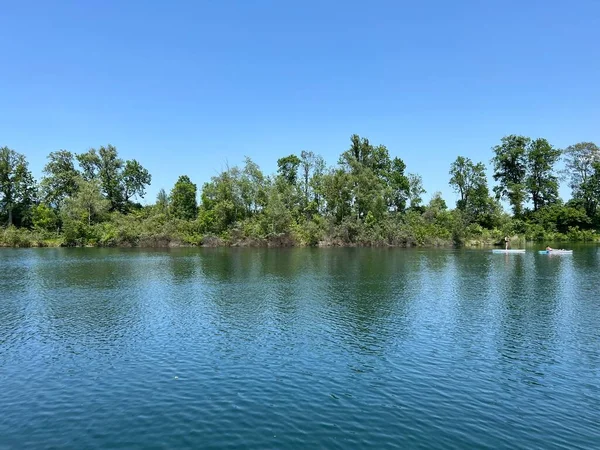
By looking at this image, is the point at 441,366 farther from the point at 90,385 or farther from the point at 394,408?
the point at 90,385

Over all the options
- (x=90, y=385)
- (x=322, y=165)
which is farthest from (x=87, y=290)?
(x=322, y=165)

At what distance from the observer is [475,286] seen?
41375 mm

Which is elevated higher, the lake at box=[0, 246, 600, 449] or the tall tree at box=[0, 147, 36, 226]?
the tall tree at box=[0, 147, 36, 226]

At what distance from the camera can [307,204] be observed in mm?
113438

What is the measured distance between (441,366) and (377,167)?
10592 centimetres

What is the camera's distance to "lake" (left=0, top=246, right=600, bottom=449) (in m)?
13.1

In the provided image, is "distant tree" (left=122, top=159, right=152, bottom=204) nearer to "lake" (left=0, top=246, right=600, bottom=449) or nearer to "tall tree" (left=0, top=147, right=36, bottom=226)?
"tall tree" (left=0, top=147, right=36, bottom=226)

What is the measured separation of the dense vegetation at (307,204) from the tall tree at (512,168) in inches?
12.3

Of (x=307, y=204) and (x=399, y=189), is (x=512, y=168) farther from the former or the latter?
(x=307, y=204)

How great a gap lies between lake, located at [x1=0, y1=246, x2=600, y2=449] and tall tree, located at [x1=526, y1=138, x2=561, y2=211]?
9676cm

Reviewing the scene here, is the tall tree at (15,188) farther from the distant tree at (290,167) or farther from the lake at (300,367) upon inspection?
the lake at (300,367)

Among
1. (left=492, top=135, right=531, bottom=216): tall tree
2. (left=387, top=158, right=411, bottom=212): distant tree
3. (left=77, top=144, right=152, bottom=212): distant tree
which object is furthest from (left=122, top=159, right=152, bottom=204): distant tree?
(left=492, top=135, right=531, bottom=216): tall tree

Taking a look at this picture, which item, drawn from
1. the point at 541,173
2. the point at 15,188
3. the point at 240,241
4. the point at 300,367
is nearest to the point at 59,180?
the point at 15,188

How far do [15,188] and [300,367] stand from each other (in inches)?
4837
